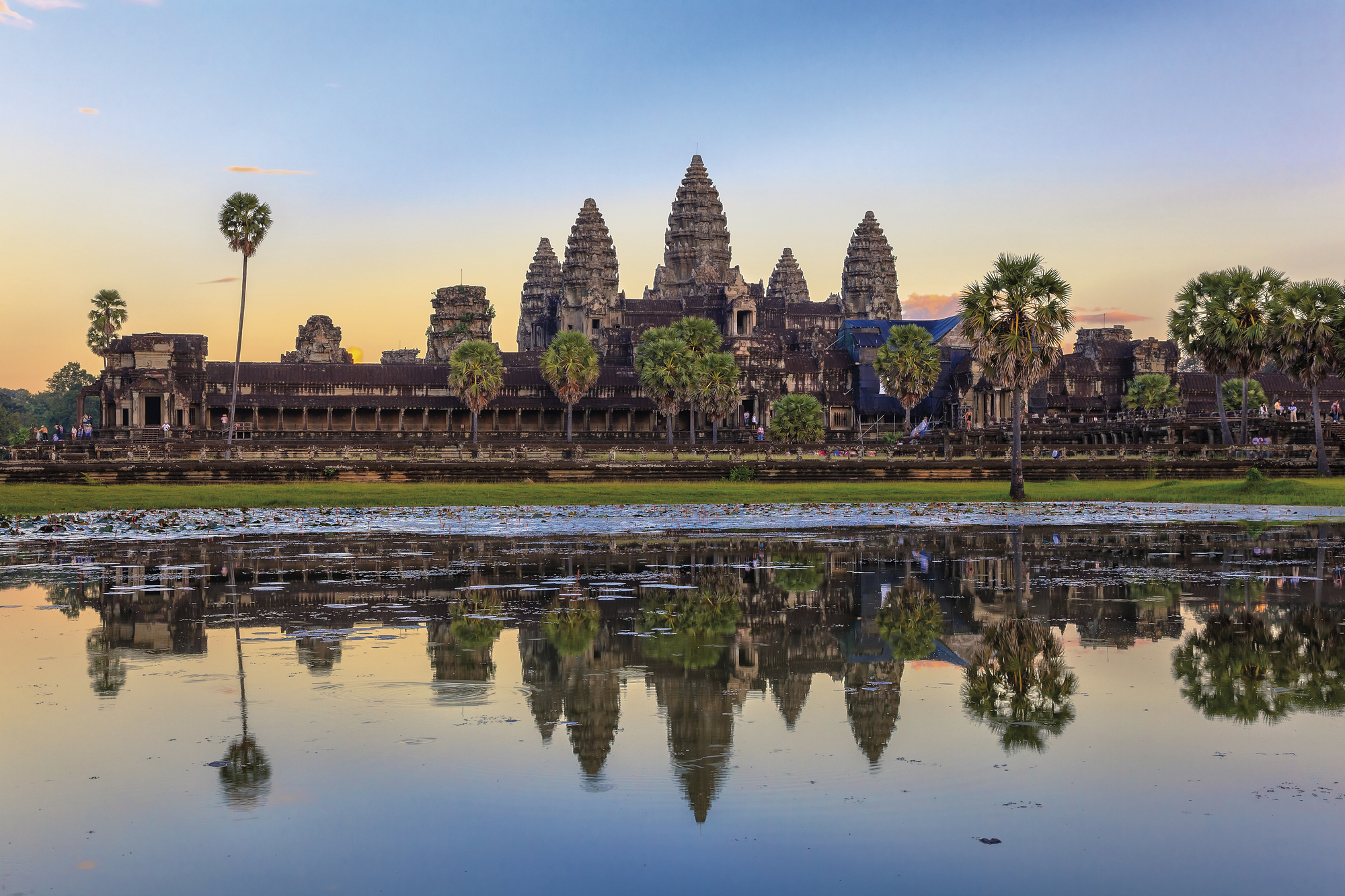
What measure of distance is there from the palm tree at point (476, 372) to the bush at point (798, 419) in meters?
20.0

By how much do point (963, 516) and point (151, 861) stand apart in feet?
82.2

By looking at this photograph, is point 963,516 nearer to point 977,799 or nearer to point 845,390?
point 977,799

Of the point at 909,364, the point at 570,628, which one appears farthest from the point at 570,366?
the point at 570,628

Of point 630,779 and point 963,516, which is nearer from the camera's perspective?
point 630,779

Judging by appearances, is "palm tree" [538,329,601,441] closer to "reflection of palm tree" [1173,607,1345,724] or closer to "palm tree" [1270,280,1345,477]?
"palm tree" [1270,280,1345,477]

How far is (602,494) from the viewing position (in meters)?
36.2

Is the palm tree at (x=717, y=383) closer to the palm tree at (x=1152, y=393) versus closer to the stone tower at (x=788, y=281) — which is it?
the palm tree at (x=1152, y=393)

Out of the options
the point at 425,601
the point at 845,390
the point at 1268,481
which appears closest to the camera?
the point at 425,601

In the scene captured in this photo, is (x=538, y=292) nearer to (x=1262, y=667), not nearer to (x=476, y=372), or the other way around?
(x=476, y=372)

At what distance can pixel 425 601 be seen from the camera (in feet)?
46.6

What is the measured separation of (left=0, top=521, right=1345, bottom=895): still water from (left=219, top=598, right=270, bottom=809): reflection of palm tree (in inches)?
1.1

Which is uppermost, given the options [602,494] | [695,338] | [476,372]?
[695,338]

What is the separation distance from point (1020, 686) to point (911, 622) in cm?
317

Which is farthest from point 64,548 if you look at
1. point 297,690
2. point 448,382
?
point 448,382
